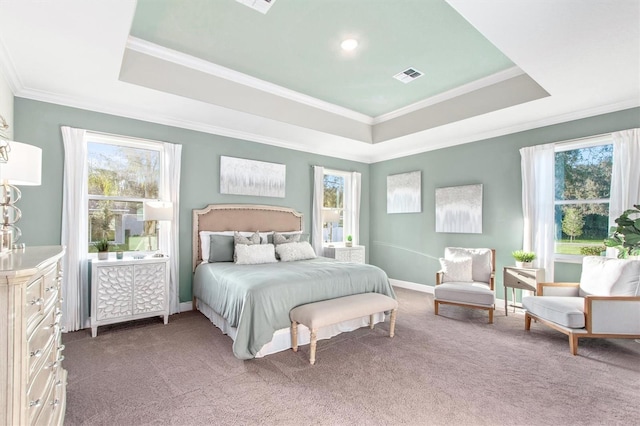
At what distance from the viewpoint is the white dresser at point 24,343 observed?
1211mm

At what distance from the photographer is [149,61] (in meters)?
3.42

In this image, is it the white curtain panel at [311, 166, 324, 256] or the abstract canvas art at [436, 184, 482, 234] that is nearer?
the abstract canvas art at [436, 184, 482, 234]

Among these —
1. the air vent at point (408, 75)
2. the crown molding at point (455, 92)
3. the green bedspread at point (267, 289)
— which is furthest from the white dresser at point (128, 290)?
the crown molding at point (455, 92)

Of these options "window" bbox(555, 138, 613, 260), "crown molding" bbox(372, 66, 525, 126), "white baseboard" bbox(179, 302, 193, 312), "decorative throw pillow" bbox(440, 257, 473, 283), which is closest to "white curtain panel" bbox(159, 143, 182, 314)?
"white baseboard" bbox(179, 302, 193, 312)

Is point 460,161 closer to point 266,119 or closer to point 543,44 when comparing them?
point 543,44

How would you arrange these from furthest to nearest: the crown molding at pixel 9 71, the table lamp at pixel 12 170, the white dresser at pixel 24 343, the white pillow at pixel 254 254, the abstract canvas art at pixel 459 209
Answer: the abstract canvas art at pixel 459 209 → the white pillow at pixel 254 254 → the crown molding at pixel 9 71 → the table lamp at pixel 12 170 → the white dresser at pixel 24 343

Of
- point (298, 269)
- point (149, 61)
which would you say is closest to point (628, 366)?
point (298, 269)

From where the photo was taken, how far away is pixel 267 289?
2.96 meters

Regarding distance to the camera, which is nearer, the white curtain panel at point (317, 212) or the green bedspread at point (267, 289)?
the green bedspread at point (267, 289)

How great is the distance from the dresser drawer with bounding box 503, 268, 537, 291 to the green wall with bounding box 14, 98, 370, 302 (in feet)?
10.0

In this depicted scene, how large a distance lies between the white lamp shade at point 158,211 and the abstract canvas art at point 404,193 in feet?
13.5

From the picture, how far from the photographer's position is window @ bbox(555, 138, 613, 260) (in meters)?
4.01

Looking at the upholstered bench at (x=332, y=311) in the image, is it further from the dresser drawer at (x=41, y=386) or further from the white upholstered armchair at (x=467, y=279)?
the dresser drawer at (x=41, y=386)

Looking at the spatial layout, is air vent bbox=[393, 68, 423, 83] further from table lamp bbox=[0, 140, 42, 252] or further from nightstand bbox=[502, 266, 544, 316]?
table lamp bbox=[0, 140, 42, 252]
